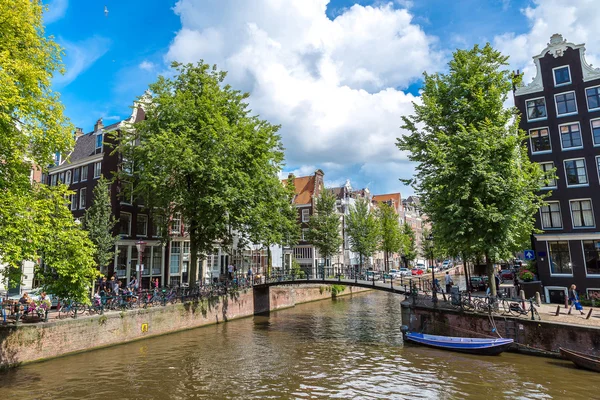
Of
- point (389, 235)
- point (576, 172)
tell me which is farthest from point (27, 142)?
point (389, 235)

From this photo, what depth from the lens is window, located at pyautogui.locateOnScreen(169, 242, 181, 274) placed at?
125 ft

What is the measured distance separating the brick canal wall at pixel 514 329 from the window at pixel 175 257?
23882 millimetres

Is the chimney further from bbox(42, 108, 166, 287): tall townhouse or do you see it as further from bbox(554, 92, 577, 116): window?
bbox(554, 92, 577, 116): window

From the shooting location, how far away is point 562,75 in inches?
1139

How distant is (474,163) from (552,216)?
11908 mm

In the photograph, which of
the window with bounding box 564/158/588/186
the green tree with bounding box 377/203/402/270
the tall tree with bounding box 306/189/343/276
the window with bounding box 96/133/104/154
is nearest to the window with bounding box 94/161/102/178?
the window with bounding box 96/133/104/154

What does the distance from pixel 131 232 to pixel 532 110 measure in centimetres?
3570

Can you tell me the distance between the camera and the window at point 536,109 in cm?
2952

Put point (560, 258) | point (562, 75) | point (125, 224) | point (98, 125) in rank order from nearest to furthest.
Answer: point (560, 258) < point (562, 75) < point (125, 224) < point (98, 125)

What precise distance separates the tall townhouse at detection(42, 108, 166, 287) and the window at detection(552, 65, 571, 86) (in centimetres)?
3527

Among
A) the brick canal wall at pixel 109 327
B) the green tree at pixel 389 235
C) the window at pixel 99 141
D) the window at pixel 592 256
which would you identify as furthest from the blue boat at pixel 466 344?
the green tree at pixel 389 235

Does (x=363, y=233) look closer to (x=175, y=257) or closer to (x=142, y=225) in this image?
(x=175, y=257)

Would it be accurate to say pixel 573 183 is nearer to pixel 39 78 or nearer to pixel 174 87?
pixel 174 87

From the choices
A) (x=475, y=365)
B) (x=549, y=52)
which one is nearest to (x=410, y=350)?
(x=475, y=365)
